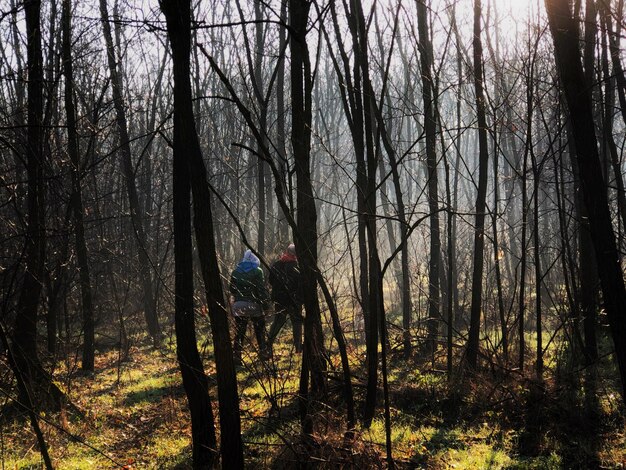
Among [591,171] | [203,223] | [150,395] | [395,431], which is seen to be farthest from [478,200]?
[150,395]

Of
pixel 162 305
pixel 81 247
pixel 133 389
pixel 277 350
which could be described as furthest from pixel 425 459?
pixel 162 305

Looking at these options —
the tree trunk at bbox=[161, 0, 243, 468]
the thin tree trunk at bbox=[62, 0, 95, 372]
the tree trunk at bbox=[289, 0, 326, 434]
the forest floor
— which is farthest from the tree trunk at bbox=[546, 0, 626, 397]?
the thin tree trunk at bbox=[62, 0, 95, 372]

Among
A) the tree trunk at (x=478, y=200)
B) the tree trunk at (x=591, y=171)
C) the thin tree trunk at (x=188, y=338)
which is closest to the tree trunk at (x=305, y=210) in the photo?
the thin tree trunk at (x=188, y=338)

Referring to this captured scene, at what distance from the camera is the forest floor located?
4.66m

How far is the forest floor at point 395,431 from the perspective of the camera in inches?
183

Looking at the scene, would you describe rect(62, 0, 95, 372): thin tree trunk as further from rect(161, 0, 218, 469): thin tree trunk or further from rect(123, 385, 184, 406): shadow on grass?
rect(161, 0, 218, 469): thin tree trunk

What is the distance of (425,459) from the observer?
16.4 ft

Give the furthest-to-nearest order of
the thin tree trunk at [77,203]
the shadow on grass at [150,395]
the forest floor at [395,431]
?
the thin tree trunk at [77,203] < the shadow on grass at [150,395] < the forest floor at [395,431]

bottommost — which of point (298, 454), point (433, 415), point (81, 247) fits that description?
point (433, 415)

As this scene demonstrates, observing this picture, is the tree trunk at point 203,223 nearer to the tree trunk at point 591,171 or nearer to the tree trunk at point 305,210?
the tree trunk at point 305,210

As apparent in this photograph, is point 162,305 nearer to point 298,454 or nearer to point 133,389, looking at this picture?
point 133,389

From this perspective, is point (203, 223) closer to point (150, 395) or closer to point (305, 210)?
point (305, 210)

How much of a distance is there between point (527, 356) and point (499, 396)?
7.43 feet

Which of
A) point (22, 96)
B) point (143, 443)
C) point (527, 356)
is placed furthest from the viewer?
point (22, 96)
